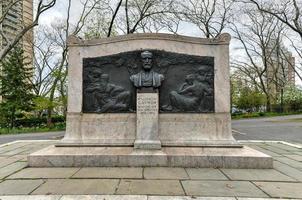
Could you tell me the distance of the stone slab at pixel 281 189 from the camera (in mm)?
4727

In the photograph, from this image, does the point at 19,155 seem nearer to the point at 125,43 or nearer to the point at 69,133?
the point at 69,133

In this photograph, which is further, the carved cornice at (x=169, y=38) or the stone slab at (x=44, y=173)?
the carved cornice at (x=169, y=38)

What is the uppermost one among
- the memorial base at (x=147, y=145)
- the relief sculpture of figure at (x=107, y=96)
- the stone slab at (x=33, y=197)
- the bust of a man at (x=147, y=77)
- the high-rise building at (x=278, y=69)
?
the high-rise building at (x=278, y=69)

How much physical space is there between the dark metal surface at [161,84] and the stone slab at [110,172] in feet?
6.20

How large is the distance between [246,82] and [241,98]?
5927mm

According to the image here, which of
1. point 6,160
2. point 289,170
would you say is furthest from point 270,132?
point 6,160

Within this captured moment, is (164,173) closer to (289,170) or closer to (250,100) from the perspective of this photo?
(289,170)

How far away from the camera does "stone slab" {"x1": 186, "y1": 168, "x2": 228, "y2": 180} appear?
19.1 feet

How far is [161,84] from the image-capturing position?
7.91m

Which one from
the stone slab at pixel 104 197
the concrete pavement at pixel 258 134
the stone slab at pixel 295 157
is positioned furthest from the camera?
the concrete pavement at pixel 258 134

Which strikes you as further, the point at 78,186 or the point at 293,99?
the point at 293,99

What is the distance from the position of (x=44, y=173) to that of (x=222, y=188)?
3.73 m

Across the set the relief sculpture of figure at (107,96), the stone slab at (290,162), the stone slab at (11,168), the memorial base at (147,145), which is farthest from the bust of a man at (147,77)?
the stone slab at (290,162)

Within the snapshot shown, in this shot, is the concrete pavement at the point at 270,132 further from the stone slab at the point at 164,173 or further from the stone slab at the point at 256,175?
the stone slab at the point at 164,173
